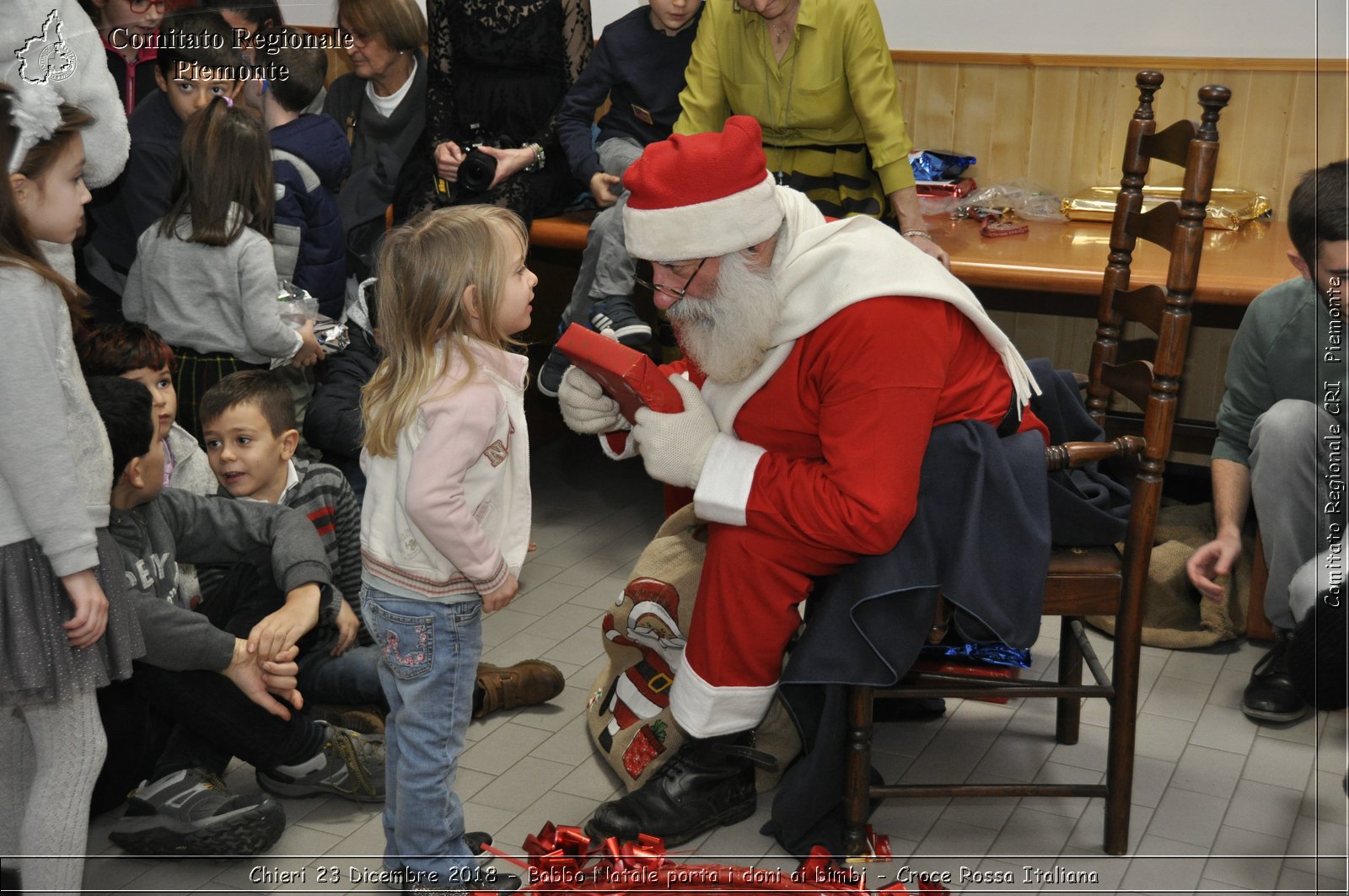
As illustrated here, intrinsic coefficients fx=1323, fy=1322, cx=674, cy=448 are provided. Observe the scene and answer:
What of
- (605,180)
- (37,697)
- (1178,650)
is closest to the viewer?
(37,697)

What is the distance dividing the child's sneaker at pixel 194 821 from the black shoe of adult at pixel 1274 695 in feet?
7.09

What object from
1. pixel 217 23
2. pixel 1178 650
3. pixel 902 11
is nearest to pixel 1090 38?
pixel 902 11

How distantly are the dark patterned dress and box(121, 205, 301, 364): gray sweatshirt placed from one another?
38.2 inches

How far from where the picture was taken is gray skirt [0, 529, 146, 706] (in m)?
2.13

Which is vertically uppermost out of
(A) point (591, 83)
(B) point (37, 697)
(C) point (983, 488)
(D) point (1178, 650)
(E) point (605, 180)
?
(A) point (591, 83)

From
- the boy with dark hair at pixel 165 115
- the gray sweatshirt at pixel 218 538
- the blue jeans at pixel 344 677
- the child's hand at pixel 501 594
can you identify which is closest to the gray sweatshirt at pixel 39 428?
the gray sweatshirt at pixel 218 538

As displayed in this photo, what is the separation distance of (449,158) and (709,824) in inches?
95.2

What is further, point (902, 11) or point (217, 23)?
point (902, 11)

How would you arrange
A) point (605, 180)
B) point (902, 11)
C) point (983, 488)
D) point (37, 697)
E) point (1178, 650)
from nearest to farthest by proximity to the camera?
point (37, 697) → point (983, 488) → point (1178, 650) → point (605, 180) → point (902, 11)

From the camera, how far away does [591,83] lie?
4.17 metres

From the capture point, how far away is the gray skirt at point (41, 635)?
7.00 ft

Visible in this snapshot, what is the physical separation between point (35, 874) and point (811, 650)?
138 cm

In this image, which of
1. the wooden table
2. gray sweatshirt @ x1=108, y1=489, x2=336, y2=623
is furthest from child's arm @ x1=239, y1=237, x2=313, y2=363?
the wooden table

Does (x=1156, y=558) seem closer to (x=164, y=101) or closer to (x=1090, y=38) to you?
(x=1090, y=38)
